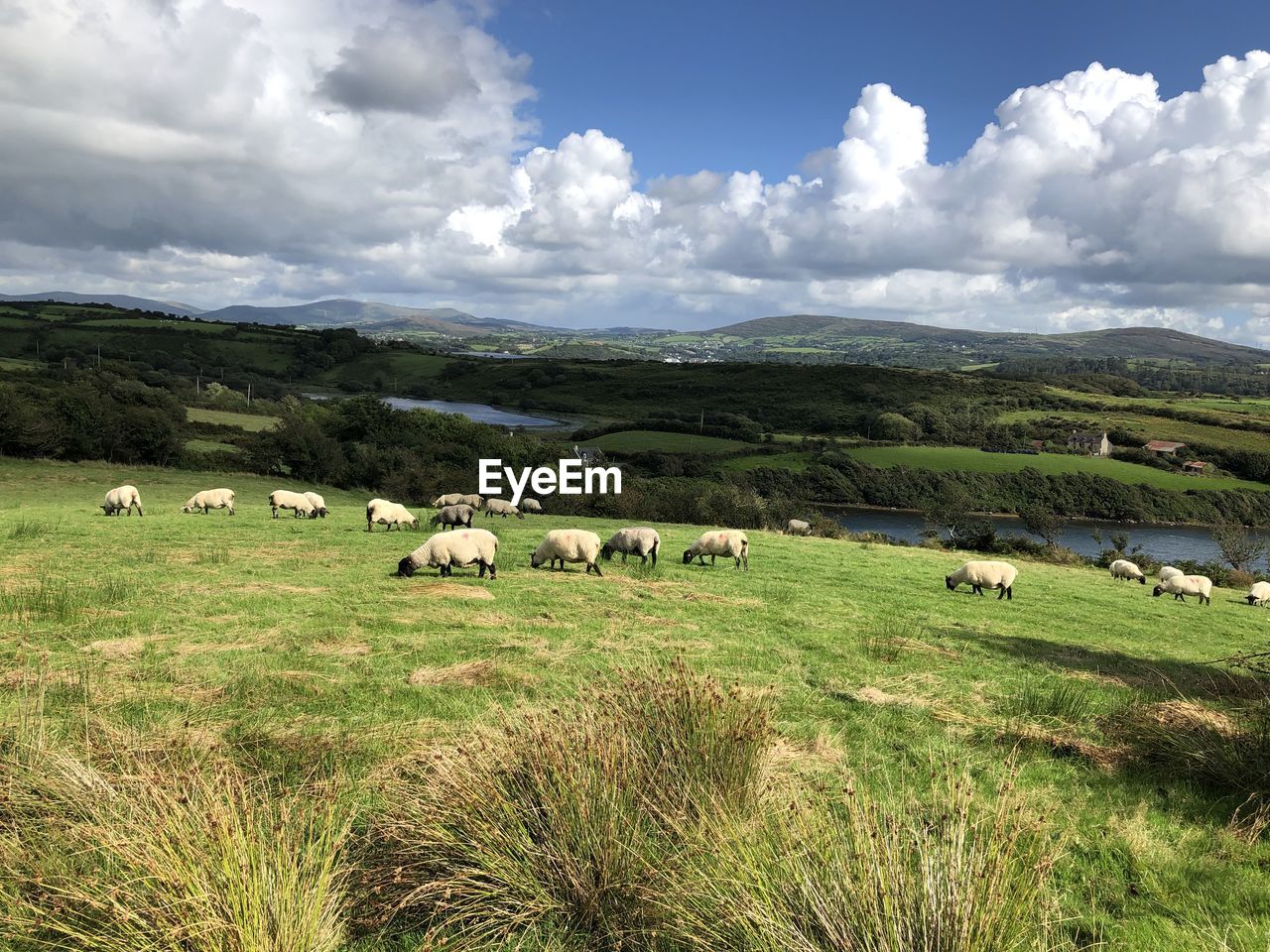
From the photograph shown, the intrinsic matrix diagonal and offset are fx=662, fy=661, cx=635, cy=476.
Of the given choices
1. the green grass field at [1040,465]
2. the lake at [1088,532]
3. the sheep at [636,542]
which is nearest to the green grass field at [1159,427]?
the green grass field at [1040,465]

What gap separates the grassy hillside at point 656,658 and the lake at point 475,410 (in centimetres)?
10870

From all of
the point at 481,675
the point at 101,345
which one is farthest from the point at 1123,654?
the point at 101,345

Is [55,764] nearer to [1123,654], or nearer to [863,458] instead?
[1123,654]

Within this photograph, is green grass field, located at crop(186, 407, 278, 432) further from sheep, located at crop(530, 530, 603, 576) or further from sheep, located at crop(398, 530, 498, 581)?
sheep, located at crop(530, 530, 603, 576)

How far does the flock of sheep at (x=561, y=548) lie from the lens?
16.2m

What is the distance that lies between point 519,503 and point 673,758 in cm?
4189

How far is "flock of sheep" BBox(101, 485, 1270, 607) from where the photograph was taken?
16.2 metres

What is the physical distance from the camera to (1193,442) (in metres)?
116

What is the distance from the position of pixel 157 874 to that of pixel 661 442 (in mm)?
100695

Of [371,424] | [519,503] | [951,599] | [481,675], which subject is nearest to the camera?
[481,675]

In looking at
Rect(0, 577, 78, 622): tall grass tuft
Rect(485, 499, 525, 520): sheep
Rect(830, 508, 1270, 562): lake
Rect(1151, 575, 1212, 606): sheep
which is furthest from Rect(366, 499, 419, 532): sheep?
Rect(830, 508, 1270, 562): lake

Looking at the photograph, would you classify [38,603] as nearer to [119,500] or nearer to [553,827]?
[553,827]

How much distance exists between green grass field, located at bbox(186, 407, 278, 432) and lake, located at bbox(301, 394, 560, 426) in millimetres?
42749

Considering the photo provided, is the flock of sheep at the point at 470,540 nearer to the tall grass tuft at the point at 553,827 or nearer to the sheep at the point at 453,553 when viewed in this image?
the sheep at the point at 453,553
